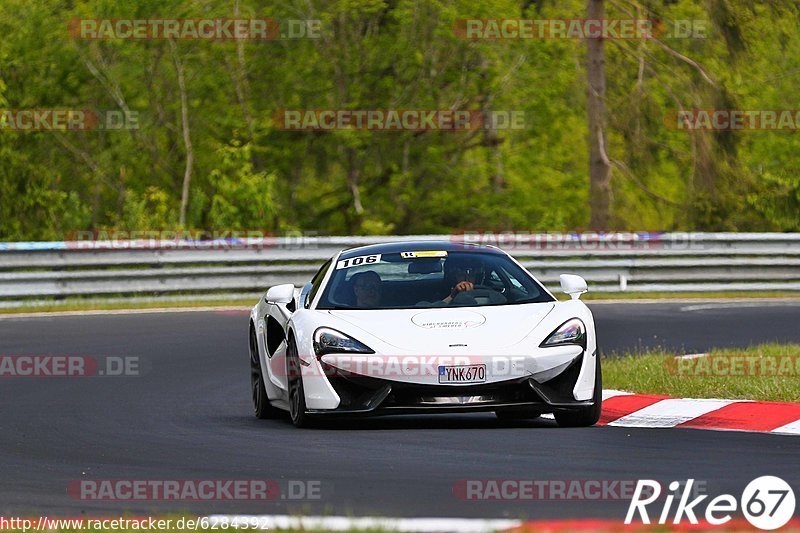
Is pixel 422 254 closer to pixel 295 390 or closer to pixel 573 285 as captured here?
pixel 573 285

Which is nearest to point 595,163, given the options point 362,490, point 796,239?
point 796,239

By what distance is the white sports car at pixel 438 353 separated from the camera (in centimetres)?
1042

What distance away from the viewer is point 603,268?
26.4 m

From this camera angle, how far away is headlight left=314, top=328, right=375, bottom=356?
10.6 metres

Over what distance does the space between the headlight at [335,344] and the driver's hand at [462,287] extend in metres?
1.12

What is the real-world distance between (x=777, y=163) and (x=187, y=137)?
63.3 feet

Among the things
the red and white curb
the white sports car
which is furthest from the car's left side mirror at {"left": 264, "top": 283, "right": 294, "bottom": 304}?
the red and white curb

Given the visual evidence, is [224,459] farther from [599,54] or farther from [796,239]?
[599,54]

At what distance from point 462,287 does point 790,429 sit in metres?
2.55

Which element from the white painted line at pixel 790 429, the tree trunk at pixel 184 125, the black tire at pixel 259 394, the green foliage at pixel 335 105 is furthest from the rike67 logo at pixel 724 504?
the tree trunk at pixel 184 125

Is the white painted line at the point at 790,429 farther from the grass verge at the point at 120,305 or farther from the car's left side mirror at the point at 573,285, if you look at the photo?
the grass verge at the point at 120,305

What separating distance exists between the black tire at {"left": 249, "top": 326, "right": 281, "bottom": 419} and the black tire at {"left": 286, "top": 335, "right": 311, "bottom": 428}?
0.93m

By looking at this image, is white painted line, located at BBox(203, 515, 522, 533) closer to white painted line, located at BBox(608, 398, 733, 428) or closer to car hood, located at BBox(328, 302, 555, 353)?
car hood, located at BBox(328, 302, 555, 353)

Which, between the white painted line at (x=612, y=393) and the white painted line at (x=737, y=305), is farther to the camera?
the white painted line at (x=737, y=305)
